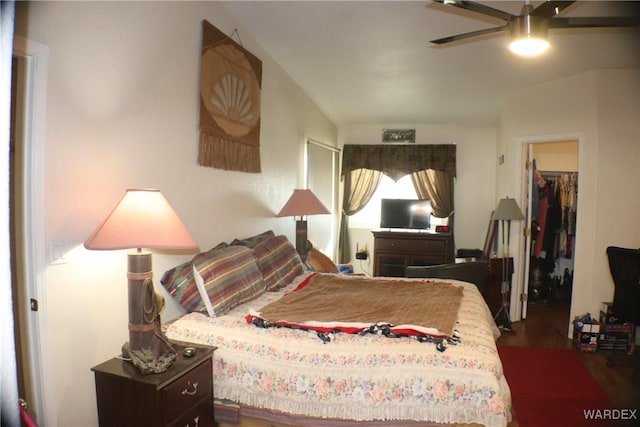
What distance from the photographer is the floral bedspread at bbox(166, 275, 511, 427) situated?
5.50 feet

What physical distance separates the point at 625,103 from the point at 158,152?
13.7ft

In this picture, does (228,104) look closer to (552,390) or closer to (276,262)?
(276,262)

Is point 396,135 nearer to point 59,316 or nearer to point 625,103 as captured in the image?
point 625,103

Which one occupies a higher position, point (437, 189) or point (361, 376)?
point (437, 189)

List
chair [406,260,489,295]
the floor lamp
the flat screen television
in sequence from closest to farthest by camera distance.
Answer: chair [406,260,489,295] < the floor lamp < the flat screen television

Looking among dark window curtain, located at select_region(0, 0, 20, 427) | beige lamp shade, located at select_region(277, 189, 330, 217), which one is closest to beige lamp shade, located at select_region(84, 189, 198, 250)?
dark window curtain, located at select_region(0, 0, 20, 427)

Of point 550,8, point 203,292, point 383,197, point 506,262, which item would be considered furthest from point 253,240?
point 383,197

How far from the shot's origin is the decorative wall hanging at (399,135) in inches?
249

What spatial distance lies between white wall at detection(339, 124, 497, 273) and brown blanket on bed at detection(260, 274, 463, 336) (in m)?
3.39

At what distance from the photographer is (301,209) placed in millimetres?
3836

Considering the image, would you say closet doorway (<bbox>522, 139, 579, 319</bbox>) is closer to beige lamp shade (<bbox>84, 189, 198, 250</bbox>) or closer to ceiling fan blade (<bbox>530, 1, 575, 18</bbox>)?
ceiling fan blade (<bbox>530, 1, 575, 18</bbox>)

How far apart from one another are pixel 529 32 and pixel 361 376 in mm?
1791

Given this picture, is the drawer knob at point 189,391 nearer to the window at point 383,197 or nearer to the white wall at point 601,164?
the white wall at point 601,164

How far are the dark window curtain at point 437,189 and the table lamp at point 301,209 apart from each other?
2725 mm
